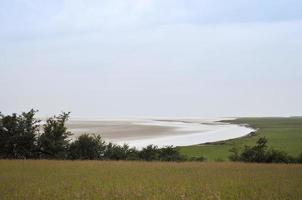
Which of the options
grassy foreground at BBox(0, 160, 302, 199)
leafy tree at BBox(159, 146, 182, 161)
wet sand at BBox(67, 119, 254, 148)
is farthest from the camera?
wet sand at BBox(67, 119, 254, 148)

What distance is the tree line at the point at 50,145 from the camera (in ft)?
113

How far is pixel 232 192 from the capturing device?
50.6 ft

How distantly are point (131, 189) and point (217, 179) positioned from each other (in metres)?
5.44

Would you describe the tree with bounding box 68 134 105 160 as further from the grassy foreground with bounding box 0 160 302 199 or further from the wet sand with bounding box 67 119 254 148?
the wet sand with bounding box 67 119 254 148

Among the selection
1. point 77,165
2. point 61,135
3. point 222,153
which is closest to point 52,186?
point 77,165

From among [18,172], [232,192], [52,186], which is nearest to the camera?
[232,192]

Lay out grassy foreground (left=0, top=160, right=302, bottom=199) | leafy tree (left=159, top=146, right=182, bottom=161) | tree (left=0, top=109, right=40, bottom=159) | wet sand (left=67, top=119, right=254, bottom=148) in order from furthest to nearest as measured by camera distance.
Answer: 1. wet sand (left=67, top=119, right=254, bottom=148)
2. leafy tree (left=159, top=146, right=182, bottom=161)
3. tree (left=0, top=109, right=40, bottom=159)
4. grassy foreground (left=0, top=160, right=302, bottom=199)

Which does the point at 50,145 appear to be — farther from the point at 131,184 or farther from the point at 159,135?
the point at 159,135

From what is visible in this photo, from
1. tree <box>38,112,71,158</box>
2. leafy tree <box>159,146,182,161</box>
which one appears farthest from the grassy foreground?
leafy tree <box>159,146,182,161</box>

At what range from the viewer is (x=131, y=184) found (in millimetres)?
17609

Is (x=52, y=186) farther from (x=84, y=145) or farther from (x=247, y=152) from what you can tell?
(x=247, y=152)

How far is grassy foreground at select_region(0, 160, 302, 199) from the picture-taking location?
14258mm

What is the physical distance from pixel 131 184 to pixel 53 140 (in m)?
18.6

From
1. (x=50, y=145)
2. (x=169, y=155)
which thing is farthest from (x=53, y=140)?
(x=169, y=155)
